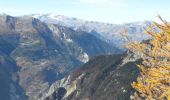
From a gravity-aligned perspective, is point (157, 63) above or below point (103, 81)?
above

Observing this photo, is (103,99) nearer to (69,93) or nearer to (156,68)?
(69,93)

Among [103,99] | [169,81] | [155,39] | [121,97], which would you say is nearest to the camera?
[169,81]

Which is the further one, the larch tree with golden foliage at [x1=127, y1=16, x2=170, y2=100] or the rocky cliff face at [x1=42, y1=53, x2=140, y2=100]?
the rocky cliff face at [x1=42, y1=53, x2=140, y2=100]

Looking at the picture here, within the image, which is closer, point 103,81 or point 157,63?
point 157,63

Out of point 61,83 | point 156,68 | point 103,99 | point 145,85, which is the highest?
point 156,68

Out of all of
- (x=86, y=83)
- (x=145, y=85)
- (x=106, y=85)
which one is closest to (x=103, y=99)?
(x=106, y=85)

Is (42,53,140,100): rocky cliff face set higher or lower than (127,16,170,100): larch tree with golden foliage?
lower

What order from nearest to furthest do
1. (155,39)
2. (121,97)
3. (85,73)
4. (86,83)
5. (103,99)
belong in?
(155,39), (121,97), (103,99), (86,83), (85,73)

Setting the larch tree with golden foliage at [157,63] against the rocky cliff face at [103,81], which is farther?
the rocky cliff face at [103,81]
